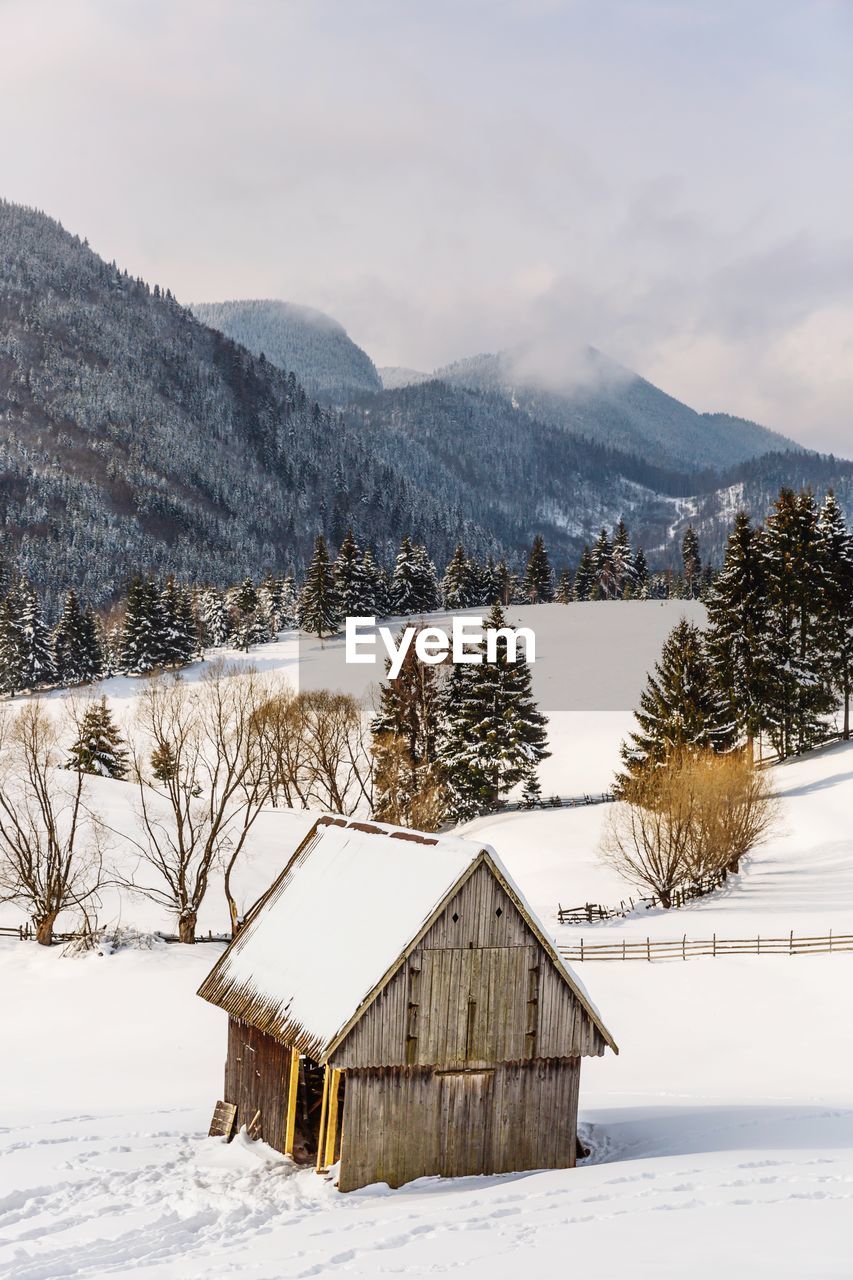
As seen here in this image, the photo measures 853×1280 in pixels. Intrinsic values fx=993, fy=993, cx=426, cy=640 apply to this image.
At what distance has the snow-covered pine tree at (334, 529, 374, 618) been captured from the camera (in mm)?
105438

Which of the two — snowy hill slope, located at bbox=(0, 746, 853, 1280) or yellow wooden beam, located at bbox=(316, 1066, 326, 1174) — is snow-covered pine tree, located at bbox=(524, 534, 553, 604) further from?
yellow wooden beam, located at bbox=(316, 1066, 326, 1174)

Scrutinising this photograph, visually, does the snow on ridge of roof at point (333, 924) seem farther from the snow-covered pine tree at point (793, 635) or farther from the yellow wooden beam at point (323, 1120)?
the snow-covered pine tree at point (793, 635)

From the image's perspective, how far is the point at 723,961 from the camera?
32.5 m

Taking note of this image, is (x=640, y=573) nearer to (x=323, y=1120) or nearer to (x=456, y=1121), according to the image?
A: (x=456, y=1121)

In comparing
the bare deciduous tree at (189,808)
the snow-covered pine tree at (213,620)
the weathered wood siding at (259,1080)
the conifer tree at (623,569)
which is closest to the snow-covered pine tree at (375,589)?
the snow-covered pine tree at (213,620)

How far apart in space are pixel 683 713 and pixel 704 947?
15194 mm

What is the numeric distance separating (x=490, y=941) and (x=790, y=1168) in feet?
19.4

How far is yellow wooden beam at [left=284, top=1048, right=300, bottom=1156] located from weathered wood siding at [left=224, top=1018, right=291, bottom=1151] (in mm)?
230

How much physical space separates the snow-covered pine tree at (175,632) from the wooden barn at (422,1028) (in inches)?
3238


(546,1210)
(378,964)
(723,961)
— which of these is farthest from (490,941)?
(723,961)

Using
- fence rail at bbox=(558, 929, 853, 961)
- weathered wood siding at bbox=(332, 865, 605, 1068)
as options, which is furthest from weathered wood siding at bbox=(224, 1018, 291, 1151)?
fence rail at bbox=(558, 929, 853, 961)

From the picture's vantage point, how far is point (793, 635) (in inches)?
2012

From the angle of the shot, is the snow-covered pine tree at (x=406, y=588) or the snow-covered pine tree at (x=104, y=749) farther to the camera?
the snow-covered pine tree at (x=406, y=588)

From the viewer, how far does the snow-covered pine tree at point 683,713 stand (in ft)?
152
